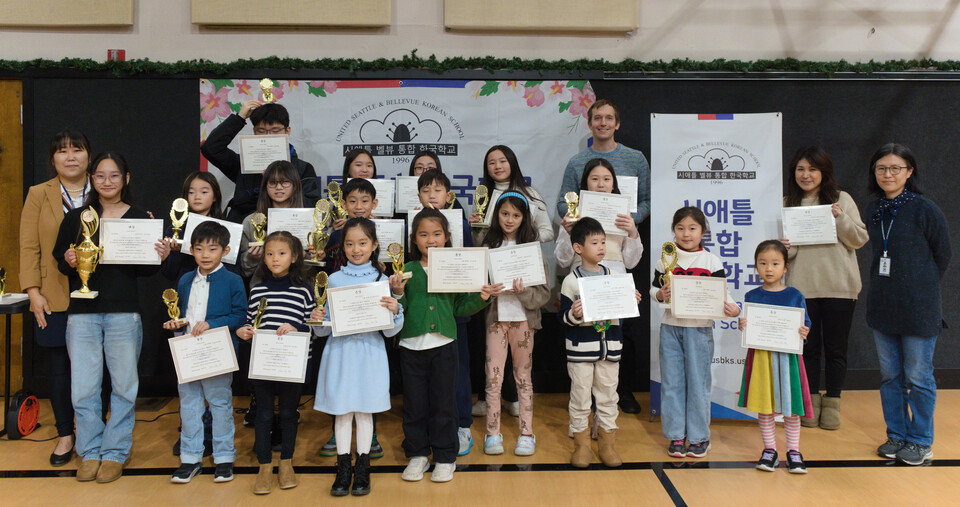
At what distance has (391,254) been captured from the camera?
3.36 meters

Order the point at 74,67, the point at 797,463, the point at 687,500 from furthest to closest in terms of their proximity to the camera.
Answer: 1. the point at 74,67
2. the point at 797,463
3. the point at 687,500

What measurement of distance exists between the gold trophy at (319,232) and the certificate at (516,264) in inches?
37.8

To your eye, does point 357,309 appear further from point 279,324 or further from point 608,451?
point 608,451

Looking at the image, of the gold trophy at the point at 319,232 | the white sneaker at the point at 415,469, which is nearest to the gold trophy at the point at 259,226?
the gold trophy at the point at 319,232

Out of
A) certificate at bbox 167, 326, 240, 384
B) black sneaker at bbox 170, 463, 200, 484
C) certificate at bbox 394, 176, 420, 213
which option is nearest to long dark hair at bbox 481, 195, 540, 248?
certificate at bbox 394, 176, 420, 213

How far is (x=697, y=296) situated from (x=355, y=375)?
1926mm

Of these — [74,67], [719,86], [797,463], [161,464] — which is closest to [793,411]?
[797,463]

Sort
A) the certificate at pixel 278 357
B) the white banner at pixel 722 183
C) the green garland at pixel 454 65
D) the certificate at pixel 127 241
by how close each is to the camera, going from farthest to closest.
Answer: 1. the green garland at pixel 454 65
2. the white banner at pixel 722 183
3. the certificate at pixel 127 241
4. the certificate at pixel 278 357

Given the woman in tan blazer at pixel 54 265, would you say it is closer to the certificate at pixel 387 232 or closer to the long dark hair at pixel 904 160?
the certificate at pixel 387 232

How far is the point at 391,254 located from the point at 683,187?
2.23m

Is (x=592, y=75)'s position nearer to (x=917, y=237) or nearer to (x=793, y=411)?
(x=917, y=237)

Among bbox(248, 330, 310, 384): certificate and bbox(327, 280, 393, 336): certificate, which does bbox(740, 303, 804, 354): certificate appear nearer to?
bbox(327, 280, 393, 336): certificate

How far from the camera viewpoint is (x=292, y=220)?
3844 mm

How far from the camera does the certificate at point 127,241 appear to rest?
11.4 ft
